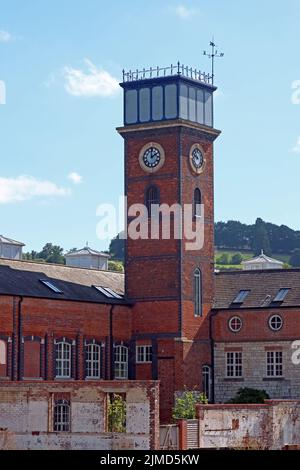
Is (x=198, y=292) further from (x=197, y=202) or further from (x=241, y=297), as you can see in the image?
(x=197, y=202)

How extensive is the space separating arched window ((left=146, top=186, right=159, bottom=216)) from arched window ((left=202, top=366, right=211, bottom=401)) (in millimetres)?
A: 8153

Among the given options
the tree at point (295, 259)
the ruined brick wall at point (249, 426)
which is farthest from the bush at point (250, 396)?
the tree at point (295, 259)

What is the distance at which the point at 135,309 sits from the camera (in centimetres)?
6022

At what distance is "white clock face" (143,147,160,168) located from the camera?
60250mm

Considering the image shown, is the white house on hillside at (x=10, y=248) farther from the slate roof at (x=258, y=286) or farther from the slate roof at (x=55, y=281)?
the slate roof at (x=258, y=286)

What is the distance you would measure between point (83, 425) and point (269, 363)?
20.6 meters

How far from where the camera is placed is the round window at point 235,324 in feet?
200

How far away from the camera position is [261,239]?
153 metres

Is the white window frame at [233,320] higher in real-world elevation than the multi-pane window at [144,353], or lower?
higher

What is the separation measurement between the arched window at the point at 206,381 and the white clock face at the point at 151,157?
10244 millimetres

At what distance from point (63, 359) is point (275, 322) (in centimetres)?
1081

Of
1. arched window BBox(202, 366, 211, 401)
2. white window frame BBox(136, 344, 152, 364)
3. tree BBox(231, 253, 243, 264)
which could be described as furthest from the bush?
tree BBox(231, 253, 243, 264)
